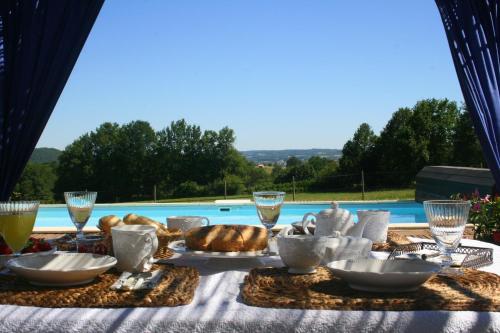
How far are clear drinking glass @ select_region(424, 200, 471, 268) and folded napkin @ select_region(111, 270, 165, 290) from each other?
0.66 metres

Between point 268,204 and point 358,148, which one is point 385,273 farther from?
point 358,148

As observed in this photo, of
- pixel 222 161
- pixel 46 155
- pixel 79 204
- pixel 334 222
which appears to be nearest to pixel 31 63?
pixel 79 204

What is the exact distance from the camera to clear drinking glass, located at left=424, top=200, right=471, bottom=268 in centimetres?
136

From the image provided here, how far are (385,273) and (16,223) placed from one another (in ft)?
2.97

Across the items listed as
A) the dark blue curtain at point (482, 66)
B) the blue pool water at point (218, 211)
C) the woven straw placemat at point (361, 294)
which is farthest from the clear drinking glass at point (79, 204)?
the blue pool water at point (218, 211)

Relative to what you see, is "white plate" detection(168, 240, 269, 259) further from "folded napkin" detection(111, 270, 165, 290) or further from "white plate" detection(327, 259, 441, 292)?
"white plate" detection(327, 259, 441, 292)

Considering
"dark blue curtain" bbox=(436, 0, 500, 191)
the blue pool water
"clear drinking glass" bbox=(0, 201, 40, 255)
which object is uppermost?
"dark blue curtain" bbox=(436, 0, 500, 191)

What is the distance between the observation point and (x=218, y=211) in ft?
31.3

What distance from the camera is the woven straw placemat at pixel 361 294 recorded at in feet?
3.61

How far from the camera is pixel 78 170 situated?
22.2 m

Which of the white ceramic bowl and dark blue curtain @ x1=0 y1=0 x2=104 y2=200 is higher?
dark blue curtain @ x1=0 y1=0 x2=104 y2=200

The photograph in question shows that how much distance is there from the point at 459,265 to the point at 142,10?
44.1 feet

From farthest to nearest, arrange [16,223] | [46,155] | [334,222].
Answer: [46,155], [334,222], [16,223]

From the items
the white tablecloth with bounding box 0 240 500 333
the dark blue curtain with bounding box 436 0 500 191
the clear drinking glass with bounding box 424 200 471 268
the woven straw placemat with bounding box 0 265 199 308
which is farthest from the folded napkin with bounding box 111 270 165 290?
the dark blue curtain with bounding box 436 0 500 191
